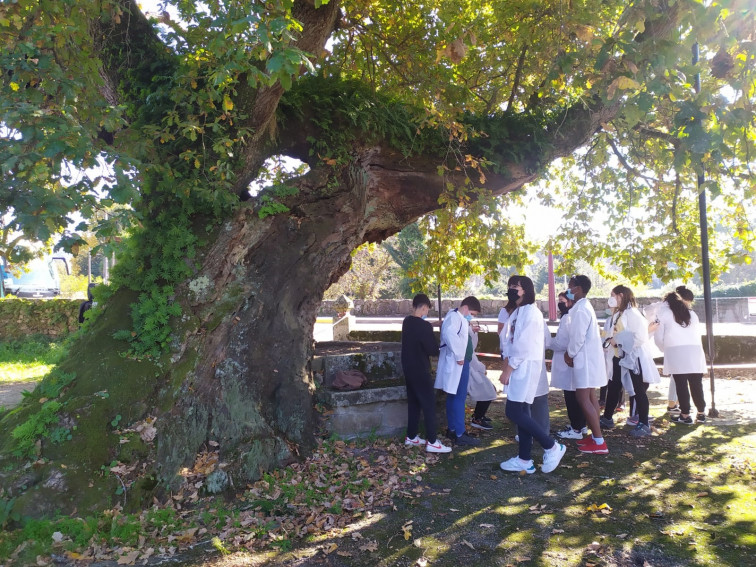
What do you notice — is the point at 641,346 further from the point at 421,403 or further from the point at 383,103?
the point at 383,103

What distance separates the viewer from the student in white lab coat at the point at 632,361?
289 inches

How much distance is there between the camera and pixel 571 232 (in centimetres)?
1197

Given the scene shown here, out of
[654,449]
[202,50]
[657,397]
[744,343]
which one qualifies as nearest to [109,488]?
[202,50]

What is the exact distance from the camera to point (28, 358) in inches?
573

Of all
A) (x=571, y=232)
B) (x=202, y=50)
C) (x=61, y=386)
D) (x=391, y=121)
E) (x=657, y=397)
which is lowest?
(x=657, y=397)

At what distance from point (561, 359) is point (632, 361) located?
105cm

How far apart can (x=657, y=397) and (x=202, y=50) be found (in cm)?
978

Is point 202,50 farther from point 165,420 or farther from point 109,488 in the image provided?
point 109,488

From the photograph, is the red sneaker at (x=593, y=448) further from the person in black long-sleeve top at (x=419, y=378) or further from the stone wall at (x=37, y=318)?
the stone wall at (x=37, y=318)

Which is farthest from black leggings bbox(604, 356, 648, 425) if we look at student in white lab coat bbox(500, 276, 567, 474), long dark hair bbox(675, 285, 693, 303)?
student in white lab coat bbox(500, 276, 567, 474)

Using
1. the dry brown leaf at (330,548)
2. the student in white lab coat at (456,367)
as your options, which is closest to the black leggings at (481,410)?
the student in white lab coat at (456,367)

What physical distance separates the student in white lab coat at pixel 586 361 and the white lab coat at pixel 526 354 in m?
0.76

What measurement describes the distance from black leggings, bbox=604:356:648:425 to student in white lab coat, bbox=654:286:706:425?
2.27 feet

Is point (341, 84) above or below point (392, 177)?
above
